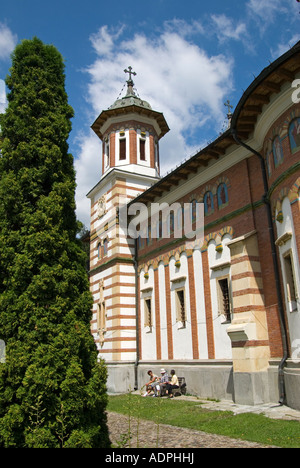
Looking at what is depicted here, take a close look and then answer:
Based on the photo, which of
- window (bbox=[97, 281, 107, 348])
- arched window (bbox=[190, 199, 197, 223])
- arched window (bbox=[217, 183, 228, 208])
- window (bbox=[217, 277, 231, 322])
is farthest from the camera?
window (bbox=[97, 281, 107, 348])

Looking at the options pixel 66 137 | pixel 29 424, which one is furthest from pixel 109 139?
pixel 29 424

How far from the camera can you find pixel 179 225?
17.4 meters

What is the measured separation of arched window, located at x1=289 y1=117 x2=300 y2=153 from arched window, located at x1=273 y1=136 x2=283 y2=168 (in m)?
0.61

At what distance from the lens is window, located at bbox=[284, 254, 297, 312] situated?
10.8m

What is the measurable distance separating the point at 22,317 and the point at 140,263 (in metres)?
13.4

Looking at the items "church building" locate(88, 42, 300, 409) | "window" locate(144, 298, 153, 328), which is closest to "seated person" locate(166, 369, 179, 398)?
"church building" locate(88, 42, 300, 409)

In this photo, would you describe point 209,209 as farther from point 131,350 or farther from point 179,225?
point 131,350

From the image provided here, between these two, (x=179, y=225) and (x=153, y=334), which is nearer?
(x=179, y=225)

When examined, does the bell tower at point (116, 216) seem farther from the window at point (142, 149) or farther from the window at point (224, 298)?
the window at point (224, 298)

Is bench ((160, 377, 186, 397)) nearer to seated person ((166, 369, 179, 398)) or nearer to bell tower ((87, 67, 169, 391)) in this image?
seated person ((166, 369, 179, 398))

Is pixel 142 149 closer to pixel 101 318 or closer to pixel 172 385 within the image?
pixel 101 318

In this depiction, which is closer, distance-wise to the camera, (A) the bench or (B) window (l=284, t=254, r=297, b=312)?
(B) window (l=284, t=254, r=297, b=312)

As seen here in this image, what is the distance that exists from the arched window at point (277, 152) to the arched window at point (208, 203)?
3891 millimetres
